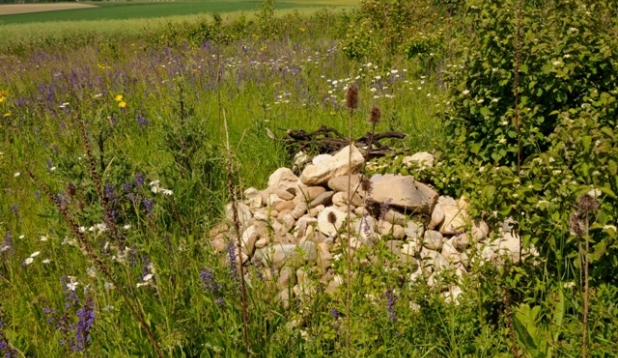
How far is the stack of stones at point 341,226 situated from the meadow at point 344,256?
0.39 ft

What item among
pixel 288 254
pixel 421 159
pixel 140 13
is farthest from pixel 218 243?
pixel 140 13

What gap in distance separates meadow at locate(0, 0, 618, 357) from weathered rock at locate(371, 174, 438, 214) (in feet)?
0.80

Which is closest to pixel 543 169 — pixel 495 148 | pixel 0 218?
pixel 495 148

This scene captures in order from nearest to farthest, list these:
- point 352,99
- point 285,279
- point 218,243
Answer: point 352,99 → point 285,279 → point 218,243

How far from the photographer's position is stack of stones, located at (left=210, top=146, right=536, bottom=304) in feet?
9.64

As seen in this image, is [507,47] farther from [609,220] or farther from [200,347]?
[200,347]

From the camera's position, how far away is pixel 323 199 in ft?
12.8

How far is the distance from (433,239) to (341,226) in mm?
740

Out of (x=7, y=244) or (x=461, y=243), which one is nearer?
(x=461, y=243)

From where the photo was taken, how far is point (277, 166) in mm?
4785

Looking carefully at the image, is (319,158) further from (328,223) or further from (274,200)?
(328,223)

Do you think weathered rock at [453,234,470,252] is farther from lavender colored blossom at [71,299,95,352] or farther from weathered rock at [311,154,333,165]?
lavender colored blossom at [71,299,95,352]

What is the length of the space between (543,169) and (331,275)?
1271 mm

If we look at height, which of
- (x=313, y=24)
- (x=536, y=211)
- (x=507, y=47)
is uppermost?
(x=507, y=47)
